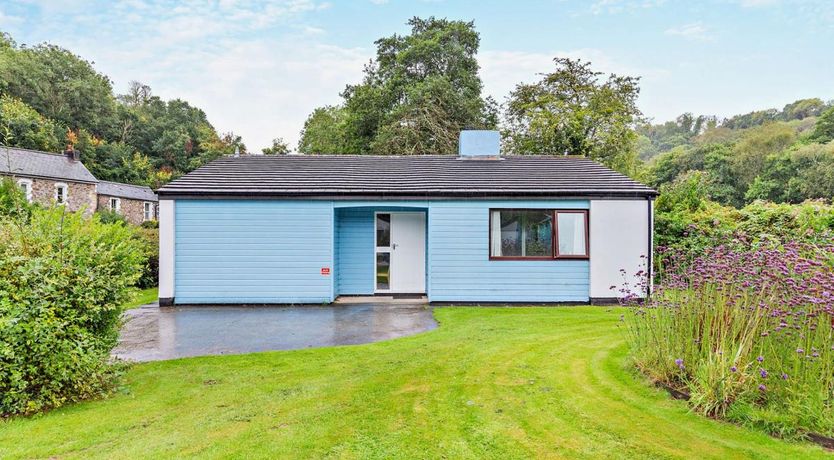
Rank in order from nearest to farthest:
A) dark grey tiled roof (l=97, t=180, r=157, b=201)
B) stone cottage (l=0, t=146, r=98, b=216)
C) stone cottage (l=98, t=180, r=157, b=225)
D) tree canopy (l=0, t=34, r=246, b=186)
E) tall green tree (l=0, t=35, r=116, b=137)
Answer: stone cottage (l=0, t=146, r=98, b=216) < stone cottage (l=98, t=180, r=157, b=225) < dark grey tiled roof (l=97, t=180, r=157, b=201) < tree canopy (l=0, t=34, r=246, b=186) < tall green tree (l=0, t=35, r=116, b=137)

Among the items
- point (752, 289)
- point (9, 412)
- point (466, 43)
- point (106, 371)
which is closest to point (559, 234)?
point (752, 289)

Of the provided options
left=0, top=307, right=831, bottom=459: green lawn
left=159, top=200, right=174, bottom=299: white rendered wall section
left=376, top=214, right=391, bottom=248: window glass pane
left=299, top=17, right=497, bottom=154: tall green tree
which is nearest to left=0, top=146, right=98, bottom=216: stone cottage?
left=299, top=17, right=497, bottom=154: tall green tree

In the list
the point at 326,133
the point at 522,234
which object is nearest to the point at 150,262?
the point at 522,234

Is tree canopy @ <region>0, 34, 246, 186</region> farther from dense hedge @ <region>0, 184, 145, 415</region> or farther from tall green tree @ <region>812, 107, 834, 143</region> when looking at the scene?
tall green tree @ <region>812, 107, 834, 143</region>

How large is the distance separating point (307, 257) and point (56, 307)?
5.81m

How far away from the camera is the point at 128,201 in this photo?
3069 cm

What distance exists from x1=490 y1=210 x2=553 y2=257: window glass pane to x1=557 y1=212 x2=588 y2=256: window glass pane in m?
0.24

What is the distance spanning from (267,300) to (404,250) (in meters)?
3.26

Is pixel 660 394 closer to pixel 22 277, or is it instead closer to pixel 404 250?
pixel 22 277

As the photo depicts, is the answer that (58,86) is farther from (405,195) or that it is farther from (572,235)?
(572,235)

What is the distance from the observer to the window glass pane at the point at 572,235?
913cm

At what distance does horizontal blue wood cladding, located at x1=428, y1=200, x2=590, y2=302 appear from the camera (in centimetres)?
908

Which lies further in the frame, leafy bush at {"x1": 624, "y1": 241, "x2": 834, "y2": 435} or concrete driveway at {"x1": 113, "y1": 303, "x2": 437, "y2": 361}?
concrete driveway at {"x1": 113, "y1": 303, "x2": 437, "y2": 361}

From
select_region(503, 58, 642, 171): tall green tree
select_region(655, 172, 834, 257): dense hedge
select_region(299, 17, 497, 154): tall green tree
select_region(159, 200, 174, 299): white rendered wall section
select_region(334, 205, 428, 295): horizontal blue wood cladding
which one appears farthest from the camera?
select_region(299, 17, 497, 154): tall green tree
